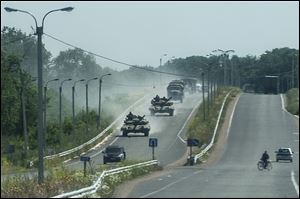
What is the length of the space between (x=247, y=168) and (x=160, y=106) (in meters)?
46.2

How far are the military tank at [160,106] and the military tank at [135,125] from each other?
398 inches

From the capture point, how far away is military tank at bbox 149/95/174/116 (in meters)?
103

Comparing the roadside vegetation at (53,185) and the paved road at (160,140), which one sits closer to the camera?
the roadside vegetation at (53,185)

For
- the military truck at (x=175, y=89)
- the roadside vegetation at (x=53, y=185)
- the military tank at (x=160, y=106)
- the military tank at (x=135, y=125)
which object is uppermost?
the military truck at (x=175, y=89)

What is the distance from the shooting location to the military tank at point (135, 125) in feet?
297

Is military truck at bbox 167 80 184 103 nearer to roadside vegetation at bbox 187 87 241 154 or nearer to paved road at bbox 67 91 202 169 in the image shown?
paved road at bbox 67 91 202 169

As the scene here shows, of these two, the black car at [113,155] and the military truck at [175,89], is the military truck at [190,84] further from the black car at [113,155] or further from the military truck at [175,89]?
the black car at [113,155]

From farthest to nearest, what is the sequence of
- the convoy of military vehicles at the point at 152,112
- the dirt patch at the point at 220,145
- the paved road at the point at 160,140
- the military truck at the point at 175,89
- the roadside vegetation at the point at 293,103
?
the military truck at the point at 175,89 < the roadside vegetation at the point at 293,103 < the paved road at the point at 160,140 < the dirt patch at the point at 220,145 < the convoy of military vehicles at the point at 152,112

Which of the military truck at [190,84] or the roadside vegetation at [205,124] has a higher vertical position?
the military truck at [190,84]

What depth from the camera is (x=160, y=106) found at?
105125 mm

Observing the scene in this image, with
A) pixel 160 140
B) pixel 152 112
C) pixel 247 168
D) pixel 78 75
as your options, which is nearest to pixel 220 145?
pixel 160 140

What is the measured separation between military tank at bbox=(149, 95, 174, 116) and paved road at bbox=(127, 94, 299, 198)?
7659 millimetres

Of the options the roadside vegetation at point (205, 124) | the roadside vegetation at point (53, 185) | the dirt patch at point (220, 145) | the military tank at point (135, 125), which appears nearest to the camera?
the roadside vegetation at point (53, 185)

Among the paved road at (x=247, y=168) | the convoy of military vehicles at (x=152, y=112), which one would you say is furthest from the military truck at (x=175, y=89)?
the paved road at (x=247, y=168)
